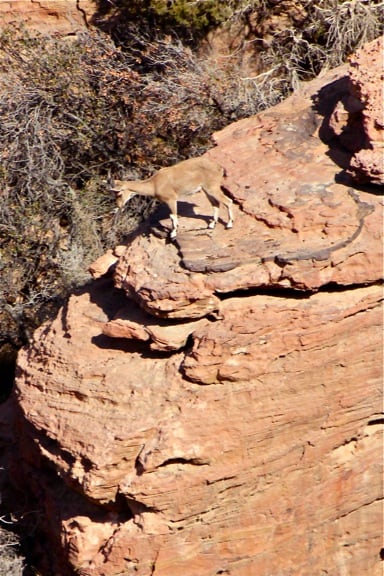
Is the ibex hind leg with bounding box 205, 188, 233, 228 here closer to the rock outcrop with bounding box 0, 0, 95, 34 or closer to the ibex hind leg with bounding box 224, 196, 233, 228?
the ibex hind leg with bounding box 224, 196, 233, 228

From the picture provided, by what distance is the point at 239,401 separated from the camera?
292 inches

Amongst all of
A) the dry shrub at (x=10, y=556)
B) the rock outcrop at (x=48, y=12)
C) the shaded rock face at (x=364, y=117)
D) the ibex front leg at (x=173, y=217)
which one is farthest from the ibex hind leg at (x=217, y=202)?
the rock outcrop at (x=48, y=12)

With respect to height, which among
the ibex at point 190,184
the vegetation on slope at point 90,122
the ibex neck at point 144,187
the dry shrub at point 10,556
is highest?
the ibex at point 190,184

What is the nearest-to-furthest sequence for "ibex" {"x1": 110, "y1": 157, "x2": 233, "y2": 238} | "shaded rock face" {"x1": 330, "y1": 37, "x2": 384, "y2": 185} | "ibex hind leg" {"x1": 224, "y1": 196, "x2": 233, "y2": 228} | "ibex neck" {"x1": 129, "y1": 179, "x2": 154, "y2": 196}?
"shaded rock face" {"x1": 330, "y1": 37, "x2": 384, "y2": 185}
"ibex hind leg" {"x1": 224, "y1": 196, "x2": 233, "y2": 228}
"ibex" {"x1": 110, "y1": 157, "x2": 233, "y2": 238}
"ibex neck" {"x1": 129, "y1": 179, "x2": 154, "y2": 196}

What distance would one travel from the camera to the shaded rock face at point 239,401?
739 cm

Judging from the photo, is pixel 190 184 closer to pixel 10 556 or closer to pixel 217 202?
pixel 217 202

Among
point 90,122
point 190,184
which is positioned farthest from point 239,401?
point 90,122

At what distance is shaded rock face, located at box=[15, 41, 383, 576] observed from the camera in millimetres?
7387

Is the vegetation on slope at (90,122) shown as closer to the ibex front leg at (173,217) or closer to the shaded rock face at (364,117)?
the ibex front leg at (173,217)

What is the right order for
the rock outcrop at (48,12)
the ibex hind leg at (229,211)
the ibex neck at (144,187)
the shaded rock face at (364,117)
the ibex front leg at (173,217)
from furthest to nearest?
the rock outcrop at (48,12) < the ibex neck at (144,187) < the ibex front leg at (173,217) < the ibex hind leg at (229,211) < the shaded rock face at (364,117)

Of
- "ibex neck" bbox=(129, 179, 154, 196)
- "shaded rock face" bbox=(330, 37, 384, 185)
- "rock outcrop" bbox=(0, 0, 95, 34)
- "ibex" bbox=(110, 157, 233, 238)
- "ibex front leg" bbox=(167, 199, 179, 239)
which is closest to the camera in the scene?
"shaded rock face" bbox=(330, 37, 384, 185)

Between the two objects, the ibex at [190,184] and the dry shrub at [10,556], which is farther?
the dry shrub at [10,556]

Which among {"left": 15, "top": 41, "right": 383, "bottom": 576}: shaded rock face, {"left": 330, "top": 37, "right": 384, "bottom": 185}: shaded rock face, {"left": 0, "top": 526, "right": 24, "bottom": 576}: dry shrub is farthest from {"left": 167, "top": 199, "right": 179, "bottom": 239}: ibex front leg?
{"left": 0, "top": 526, "right": 24, "bottom": 576}: dry shrub

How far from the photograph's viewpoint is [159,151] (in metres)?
12.4
